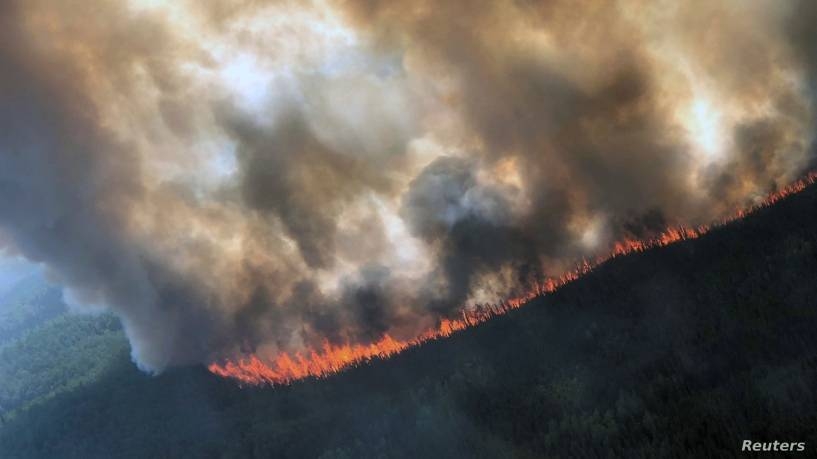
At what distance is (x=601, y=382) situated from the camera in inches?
1061

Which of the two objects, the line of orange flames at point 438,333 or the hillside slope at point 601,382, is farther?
the line of orange flames at point 438,333

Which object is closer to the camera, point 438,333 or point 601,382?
point 601,382

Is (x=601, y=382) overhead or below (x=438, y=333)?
below

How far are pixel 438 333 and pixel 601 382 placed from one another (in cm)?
1879

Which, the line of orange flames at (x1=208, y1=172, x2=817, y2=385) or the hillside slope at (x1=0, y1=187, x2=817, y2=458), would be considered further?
the line of orange flames at (x1=208, y1=172, x2=817, y2=385)

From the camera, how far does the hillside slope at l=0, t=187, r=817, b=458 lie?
20859 mm

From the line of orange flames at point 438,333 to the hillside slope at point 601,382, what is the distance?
2.00 meters

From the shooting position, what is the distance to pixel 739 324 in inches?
1027

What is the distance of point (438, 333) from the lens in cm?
4475

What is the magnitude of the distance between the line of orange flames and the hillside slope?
200cm

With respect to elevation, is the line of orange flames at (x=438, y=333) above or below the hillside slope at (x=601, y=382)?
above

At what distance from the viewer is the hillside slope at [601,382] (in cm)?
2086

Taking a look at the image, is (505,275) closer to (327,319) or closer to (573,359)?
(327,319)

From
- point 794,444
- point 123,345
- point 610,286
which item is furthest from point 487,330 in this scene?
point 123,345
